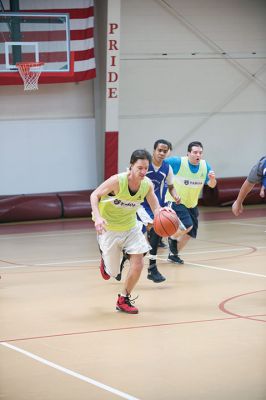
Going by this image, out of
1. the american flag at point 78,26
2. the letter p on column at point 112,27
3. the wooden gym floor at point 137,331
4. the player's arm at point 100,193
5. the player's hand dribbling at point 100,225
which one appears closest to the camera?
the wooden gym floor at point 137,331

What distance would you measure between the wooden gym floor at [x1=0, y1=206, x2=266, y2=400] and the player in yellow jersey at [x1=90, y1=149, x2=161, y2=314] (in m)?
0.40

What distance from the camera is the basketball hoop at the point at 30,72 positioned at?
19531mm

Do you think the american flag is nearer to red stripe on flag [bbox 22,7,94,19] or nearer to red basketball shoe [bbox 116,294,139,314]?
red stripe on flag [bbox 22,7,94,19]

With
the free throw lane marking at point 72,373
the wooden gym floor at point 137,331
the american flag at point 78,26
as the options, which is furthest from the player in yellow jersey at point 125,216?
the american flag at point 78,26

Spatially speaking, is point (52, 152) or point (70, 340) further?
point (52, 152)

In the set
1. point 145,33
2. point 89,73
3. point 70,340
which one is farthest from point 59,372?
point 145,33

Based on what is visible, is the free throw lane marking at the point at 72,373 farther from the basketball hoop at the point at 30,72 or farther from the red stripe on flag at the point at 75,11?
the red stripe on flag at the point at 75,11

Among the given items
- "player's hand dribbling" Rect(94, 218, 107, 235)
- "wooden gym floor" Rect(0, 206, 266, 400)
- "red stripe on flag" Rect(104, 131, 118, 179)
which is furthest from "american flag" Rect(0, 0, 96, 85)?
"player's hand dribbling" Rect(94, 218, 107, 235)

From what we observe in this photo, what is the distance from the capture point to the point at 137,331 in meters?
7.78

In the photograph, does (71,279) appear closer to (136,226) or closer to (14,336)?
(136,226)

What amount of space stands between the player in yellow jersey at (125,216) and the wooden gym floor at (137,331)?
40cm

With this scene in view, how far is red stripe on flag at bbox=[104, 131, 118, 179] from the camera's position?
21734 mm

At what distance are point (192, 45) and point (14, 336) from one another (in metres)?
16.9

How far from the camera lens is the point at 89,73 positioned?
21.7 m
